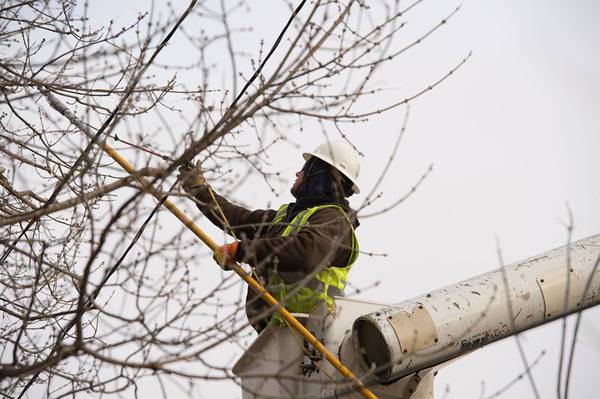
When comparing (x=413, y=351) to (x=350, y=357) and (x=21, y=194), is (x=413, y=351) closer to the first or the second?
(x=350, y=357)

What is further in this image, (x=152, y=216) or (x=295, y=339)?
(x=295, y=339)

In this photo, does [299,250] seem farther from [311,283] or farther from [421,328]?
[421,328]

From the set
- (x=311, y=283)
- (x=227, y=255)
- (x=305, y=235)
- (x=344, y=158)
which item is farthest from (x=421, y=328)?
(x=344, y=158)

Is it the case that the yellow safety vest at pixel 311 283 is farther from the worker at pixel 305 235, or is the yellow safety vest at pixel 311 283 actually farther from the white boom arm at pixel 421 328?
the white boom arm at pixel 421 328

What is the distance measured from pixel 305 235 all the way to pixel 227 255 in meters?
0.57

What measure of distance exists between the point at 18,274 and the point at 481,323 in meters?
3.30

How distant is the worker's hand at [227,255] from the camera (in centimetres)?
568

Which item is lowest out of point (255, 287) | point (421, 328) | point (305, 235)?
point (421, 328)

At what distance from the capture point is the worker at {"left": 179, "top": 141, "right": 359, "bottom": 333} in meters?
5.72

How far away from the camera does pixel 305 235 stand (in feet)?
19.5

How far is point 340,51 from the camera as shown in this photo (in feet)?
15.6

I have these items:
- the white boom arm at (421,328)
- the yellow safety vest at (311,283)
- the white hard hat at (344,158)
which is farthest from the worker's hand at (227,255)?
the white hard hat at (344,158)

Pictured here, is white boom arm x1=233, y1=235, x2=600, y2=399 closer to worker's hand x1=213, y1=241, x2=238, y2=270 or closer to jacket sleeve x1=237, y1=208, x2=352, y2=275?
jacket sleeve x1=237, y1=208, x2=352, y2=275

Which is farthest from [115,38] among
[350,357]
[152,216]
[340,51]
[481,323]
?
[481,323]
